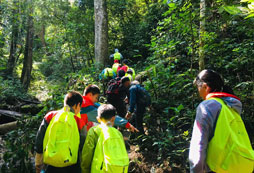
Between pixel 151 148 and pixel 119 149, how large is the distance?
253 centimetres

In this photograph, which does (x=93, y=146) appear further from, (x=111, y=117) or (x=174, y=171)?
(x=174, y=171)

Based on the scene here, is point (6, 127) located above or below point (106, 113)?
below

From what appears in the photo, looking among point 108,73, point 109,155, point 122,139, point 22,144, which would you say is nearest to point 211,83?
point 122,139

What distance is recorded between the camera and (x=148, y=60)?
9.62 meters

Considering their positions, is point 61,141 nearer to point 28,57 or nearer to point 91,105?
point 91,105

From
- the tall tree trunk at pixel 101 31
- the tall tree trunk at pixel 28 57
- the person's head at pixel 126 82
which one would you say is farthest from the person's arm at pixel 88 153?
the tall tree trunk at pixel 28 57

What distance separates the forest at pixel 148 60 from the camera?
13.0 ft

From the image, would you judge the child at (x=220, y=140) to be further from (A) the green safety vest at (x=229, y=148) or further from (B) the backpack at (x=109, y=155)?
(B) the backpack at (x=109, y=155)

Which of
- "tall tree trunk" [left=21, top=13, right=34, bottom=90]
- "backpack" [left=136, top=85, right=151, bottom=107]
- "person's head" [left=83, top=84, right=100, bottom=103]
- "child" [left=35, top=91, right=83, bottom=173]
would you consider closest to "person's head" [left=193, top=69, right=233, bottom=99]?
"child" [left=35, top=91, right=83, bottom=173]

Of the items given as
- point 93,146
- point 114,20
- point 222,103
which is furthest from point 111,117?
point 114,20

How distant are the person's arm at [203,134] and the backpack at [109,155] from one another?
2.59 ft

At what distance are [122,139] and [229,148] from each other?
1.19 m

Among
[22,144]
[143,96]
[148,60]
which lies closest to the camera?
[22,144]

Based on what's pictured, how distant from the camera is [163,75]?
237 inches
